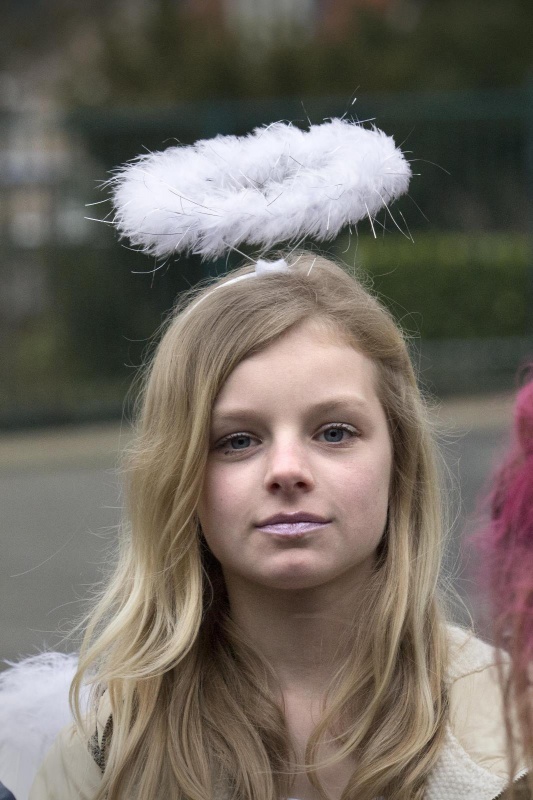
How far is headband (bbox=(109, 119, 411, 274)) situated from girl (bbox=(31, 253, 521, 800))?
0.09 m

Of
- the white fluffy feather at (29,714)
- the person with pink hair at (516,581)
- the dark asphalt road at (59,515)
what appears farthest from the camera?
the dark asphalt road at (59,515)

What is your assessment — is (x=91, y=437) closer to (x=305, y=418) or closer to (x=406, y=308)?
(x=406, y=308)

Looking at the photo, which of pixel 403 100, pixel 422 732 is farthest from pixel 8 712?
pixel 403 100

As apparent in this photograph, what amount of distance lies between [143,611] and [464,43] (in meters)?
14.6

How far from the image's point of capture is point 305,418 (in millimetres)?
1858

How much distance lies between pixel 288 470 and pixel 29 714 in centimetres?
94

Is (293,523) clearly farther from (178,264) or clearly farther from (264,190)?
(178,264)

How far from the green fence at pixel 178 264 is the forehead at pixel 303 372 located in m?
6.13

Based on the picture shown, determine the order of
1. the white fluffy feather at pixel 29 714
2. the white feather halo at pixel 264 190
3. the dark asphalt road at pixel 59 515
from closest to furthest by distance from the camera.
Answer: the white feather halo at pixel 264 190 < the white fluffy feather at pixel 29 714 < the dark asphalt road at pixel 59 515

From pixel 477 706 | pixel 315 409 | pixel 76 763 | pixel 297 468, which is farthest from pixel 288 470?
pixel 76 763

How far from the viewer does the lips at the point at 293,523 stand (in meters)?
1.80

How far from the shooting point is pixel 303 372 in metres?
1.88

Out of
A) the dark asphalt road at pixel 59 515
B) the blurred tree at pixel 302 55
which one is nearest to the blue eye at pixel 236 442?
the dark asphalt road at pixel 59 515

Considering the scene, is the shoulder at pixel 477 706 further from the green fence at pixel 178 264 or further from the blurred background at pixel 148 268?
the green fence at pixel 178 264
